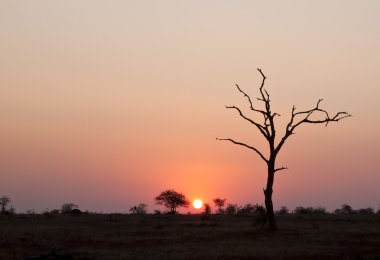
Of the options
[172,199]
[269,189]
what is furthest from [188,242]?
[172,199]

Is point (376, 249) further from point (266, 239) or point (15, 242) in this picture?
point (15, 242)

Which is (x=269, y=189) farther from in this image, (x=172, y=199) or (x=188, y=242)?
(x=172, y=199)

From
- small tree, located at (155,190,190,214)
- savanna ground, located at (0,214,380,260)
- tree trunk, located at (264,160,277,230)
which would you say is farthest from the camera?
small tree, located at (155,190,190,214)

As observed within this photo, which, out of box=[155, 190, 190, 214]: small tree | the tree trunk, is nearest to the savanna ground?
the tree trunk

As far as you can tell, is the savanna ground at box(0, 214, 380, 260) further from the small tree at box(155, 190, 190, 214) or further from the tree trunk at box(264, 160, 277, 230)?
the small tree at box(155, 190, 190, 214)

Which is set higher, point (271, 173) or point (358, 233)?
point (271, 173)

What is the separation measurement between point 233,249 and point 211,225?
14.3m

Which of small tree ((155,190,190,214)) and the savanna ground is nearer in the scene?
the savanna ground

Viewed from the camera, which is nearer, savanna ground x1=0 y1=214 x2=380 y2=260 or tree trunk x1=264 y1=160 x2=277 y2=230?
savanna ground x1=0 y1=214 x2=380 y2=260

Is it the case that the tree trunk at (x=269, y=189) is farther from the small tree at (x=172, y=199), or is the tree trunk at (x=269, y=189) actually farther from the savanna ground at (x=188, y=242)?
the small tree at (x=172, y=199)

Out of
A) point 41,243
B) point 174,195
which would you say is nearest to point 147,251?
point 41,243

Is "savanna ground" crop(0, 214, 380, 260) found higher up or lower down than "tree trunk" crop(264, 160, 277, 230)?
lower down

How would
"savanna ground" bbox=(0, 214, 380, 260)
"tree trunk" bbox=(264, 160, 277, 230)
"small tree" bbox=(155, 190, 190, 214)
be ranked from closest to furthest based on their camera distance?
"savanna ground" bbox=(0, 214, 380, 260), "tree trunk" bbox=(264, 160, 277, 230), "small tree" bbox=(155, 190, 190, 214)

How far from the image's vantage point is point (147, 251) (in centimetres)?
2464
